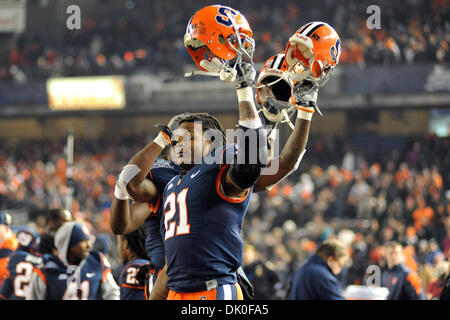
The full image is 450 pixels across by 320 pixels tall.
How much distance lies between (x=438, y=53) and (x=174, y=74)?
8115mm

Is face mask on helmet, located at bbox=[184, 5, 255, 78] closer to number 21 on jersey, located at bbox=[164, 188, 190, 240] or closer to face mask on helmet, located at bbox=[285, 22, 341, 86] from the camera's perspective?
face mask on helmet, located at bbox=[285, 22, 341, 86]

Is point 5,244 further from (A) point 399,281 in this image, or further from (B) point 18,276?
(A) point 399,281

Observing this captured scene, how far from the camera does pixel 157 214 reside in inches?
169

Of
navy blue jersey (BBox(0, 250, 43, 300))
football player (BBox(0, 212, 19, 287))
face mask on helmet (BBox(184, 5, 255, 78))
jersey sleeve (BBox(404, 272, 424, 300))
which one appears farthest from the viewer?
jersey sleeve (BBox(404, 272, 424, 300))

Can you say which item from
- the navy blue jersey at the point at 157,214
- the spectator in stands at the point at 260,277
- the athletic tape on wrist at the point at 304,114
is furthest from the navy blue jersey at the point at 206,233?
the spectator in stands at the point at 260,277

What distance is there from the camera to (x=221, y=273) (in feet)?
11.4

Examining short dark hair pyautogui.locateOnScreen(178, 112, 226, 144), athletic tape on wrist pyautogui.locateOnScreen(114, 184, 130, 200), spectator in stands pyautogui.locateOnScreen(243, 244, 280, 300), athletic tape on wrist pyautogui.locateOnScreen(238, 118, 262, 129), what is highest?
short dark hair pyautogui.locateOnScreen(178, 112, 226, 144)

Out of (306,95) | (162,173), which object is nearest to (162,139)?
A: (162,173)

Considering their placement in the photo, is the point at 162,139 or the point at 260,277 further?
the point at 260,277

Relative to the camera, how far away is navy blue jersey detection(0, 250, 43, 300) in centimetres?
545

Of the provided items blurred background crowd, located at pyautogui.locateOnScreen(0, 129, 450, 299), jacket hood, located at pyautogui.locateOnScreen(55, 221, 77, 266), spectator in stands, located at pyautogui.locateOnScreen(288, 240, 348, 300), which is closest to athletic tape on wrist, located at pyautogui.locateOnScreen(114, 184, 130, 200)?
jacket hood, located at pyautogui.locateOnScreen(55, 221, 77, 266)

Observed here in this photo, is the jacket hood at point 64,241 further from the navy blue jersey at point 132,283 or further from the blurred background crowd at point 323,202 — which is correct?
the blurred background crowd at point 323,202

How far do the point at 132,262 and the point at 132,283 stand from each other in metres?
0.16

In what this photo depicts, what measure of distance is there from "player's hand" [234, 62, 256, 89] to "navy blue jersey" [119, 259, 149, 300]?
2.02m
